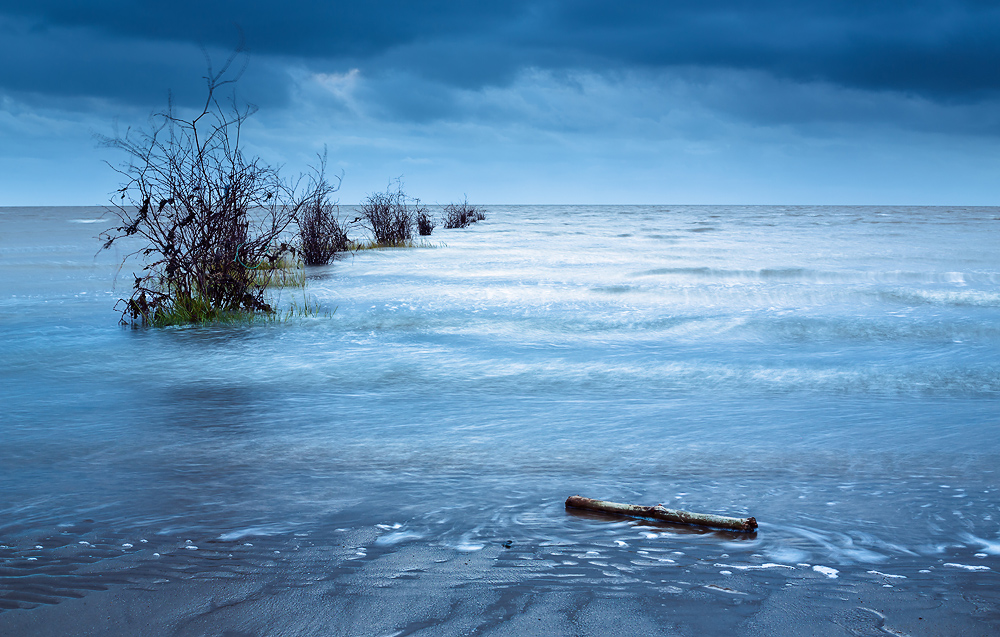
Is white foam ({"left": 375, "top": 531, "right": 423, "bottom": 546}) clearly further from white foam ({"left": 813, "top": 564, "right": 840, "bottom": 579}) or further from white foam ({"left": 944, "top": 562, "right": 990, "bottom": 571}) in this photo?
white foam ({"left": 944, "top": 562, "right": 990, "bottom": 571})

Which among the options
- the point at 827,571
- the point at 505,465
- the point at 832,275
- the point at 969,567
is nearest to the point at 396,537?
the point at 505,465

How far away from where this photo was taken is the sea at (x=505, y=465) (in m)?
2.13

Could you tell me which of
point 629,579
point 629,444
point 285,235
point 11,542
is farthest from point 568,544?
point 285,235

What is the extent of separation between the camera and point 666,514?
253cm

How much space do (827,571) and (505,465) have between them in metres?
1.51

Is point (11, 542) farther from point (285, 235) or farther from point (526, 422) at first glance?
point (285, 235)

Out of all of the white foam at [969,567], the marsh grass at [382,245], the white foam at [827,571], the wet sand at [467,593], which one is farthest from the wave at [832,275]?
the wet sand at [467,593]

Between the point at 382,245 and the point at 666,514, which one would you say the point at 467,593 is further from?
the point at 382,245

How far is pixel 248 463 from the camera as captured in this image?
338cm

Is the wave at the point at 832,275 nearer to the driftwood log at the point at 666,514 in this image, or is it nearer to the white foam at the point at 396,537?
the driftwood log at the point at 666,514

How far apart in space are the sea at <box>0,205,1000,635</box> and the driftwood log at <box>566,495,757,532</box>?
0.03 m

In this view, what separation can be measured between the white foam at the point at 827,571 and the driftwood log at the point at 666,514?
256 mm

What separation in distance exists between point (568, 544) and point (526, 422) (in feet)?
5.66

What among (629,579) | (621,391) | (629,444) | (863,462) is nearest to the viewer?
(629,579)
